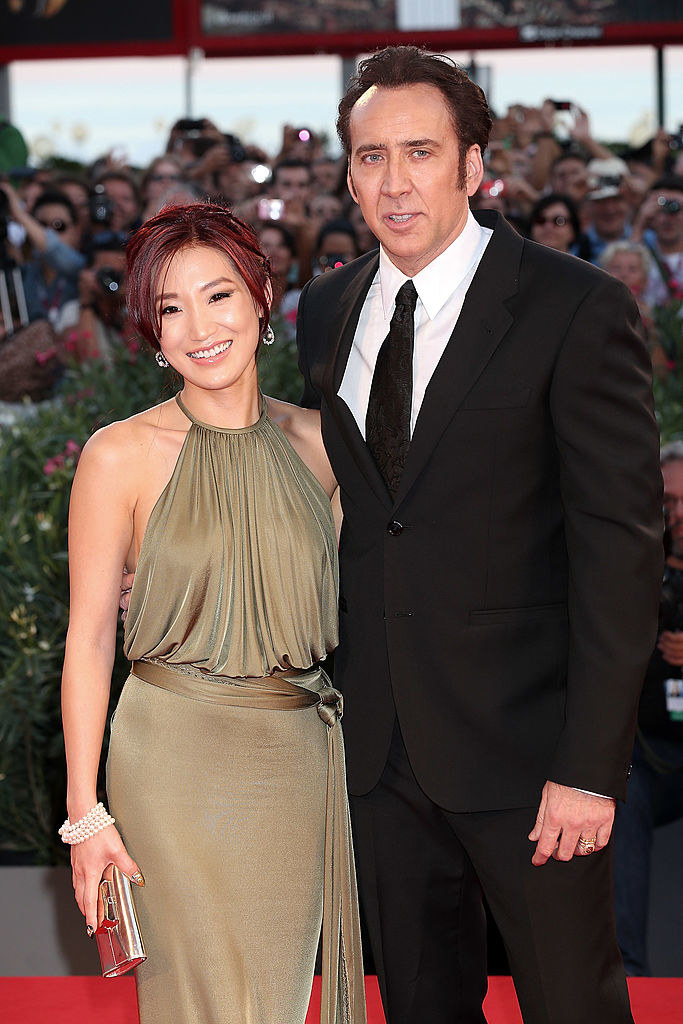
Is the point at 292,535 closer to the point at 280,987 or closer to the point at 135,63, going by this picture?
the point at 280,987

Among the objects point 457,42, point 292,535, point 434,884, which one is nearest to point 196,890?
point 434,884

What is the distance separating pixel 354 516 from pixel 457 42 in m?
11.2

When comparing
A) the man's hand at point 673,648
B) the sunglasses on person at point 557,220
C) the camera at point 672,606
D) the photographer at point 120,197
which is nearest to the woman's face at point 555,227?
the sunglasses on person at point 557,220

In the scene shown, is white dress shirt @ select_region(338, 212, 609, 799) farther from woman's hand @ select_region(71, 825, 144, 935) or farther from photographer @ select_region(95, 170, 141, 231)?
photographer @ select_region(95, 170, 141, 231)

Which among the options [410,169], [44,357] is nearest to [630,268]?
[44,357]

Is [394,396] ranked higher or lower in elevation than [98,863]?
higher

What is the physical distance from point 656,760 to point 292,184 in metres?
4.24

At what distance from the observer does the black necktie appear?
77.4 inches

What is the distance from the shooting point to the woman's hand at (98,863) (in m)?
1.87

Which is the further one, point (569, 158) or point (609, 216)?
point (569, 158)

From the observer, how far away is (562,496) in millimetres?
1898

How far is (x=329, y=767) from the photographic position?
6.50 feet

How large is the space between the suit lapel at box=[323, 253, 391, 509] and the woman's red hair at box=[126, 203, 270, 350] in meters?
0.17

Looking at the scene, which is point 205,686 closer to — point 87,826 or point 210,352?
point 87,826
